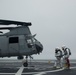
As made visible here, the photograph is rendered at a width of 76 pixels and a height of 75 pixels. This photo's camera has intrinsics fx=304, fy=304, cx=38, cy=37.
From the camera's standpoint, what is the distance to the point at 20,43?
30.0 metres

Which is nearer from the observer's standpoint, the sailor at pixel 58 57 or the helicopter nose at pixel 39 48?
the sailor at pixel 58 57

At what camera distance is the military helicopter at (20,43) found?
29938 mm

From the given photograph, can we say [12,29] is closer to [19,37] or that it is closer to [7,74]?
[19,37]

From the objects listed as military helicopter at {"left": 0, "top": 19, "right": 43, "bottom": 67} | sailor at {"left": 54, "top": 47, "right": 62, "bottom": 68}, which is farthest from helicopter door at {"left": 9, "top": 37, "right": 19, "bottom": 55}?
sailor at {"left": 54, "top": 47, "right": 62, "bottom": 68}

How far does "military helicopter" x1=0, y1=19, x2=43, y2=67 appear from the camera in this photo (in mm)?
29938

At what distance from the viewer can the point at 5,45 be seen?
1200 inches

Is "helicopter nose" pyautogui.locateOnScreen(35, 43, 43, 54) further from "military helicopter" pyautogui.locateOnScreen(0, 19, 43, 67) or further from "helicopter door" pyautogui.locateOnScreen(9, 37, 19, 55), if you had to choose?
"helicopter door" pyautogui.locateOnScreen(9, 37, 19, 55)

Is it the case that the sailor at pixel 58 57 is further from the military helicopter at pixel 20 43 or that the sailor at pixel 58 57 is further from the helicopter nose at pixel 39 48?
the military helicopter at pixel 20 43

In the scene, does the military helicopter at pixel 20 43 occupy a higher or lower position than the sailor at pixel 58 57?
higher

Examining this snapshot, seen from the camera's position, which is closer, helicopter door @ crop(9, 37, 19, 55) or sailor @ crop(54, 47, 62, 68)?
sailor @ crop(54, 47, 62, 68)

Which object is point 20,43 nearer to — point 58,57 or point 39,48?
point 39,48

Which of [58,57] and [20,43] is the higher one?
[20,43]

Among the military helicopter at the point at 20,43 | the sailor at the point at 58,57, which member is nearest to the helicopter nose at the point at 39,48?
the military helicopter at the point at 20,43

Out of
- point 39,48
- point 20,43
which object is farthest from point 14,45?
point 39,48
